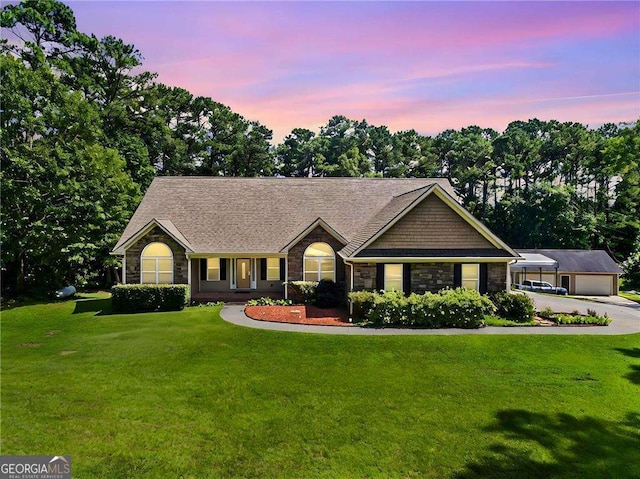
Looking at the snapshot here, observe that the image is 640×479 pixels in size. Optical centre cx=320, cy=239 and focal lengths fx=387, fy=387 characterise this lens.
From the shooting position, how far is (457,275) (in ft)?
67.5

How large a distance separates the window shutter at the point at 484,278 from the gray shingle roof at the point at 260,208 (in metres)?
5.71

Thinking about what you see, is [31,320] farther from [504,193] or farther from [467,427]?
[504,193]

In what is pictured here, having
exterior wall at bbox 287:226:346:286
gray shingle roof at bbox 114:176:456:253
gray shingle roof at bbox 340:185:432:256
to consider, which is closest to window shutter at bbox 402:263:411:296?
gray shingle roof at bbox 340:185:432:256

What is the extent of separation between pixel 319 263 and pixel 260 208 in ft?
23.3

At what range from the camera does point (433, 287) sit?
20547 mm

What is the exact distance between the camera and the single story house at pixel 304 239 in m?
20.5

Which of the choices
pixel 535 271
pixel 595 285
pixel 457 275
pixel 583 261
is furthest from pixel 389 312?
pixel 595 285

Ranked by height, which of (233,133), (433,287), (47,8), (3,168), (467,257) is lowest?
(433,287)

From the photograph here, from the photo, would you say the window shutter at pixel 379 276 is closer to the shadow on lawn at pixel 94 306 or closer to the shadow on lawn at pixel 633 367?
the shadow on lawn at pixel 633 367

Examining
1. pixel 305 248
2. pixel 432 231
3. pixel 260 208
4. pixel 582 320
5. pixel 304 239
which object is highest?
pixel 260 208

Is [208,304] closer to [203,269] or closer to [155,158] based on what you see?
[203,269]

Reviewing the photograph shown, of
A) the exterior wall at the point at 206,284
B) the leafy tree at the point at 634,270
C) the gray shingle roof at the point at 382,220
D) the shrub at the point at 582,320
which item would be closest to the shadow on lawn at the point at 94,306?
the exterior wall at the point at 206,284

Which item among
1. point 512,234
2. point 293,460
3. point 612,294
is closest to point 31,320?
point 293,460

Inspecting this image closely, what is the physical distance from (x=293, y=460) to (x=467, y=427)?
4103 millimetres
